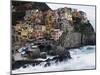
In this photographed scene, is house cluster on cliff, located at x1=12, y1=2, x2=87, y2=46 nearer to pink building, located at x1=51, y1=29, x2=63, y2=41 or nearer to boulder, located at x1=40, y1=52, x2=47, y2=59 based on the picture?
pink building, located at x1=51, y1=29, x2=63, y2=41

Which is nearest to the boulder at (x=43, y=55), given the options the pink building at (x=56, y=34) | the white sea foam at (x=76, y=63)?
the white sea foam at (x=76, y=63)

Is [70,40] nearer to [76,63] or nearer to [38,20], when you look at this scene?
[76,63]

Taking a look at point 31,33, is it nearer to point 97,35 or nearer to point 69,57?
point 69,57

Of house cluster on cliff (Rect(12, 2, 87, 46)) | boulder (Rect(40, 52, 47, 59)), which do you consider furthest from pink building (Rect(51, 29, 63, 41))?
boulder (Rect(40, 52, 47, 59))

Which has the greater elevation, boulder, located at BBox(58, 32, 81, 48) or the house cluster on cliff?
the house cluster on cliff

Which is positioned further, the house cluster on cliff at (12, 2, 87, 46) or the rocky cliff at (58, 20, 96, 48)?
the rocky cliff at (58, 20, 96, 48)

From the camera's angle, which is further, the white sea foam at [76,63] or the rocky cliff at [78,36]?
the rocky cliff at [78,36]

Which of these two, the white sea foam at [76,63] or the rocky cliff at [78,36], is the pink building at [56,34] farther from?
the white sea foam at [76,63]

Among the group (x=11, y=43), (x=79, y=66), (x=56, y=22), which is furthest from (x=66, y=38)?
(x=11, y=43)
